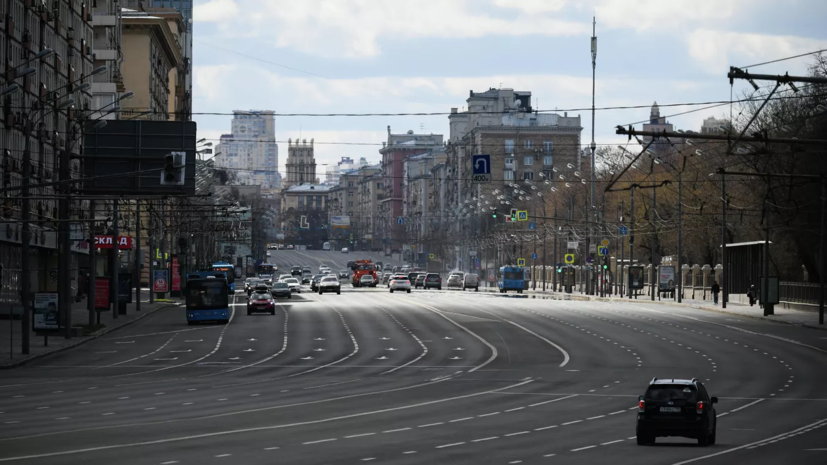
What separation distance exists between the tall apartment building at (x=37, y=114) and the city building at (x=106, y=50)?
248 inches

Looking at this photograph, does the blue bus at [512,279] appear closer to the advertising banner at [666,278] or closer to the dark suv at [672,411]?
the advertising banner at [666,278]

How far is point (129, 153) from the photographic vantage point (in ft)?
187

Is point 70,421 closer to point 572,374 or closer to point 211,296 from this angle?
point 572,374

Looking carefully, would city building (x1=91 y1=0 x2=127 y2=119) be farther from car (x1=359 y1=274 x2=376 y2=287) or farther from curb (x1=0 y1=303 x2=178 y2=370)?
car (x1=359 y1=274 x2=376 y2=287)

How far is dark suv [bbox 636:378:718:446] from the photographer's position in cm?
2348

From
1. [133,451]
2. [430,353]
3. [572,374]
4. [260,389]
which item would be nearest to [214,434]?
[133,451]

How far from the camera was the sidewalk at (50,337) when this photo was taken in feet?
150

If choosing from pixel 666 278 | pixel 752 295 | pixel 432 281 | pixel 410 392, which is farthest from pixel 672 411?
pixel 432 281

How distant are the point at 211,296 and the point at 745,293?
40.1 m

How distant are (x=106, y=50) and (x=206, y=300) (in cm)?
3778

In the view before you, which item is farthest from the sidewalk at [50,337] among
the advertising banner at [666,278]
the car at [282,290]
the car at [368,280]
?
the car at [368,280]

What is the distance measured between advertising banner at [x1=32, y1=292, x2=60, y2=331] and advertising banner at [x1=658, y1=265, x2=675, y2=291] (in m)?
60.6

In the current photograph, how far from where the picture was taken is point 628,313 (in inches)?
3004

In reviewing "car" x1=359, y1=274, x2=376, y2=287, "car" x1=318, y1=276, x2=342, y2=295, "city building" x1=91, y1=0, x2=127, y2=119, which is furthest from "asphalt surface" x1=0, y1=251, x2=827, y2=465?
"car" x1=359, y1=274, x2=376, y2=287
